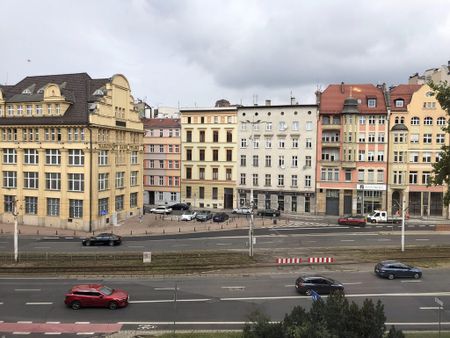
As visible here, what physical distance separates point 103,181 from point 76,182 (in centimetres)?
380

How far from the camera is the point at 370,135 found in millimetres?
70000

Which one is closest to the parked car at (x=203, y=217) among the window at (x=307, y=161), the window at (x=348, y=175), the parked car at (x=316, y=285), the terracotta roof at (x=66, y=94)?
the window at (x=307, y=161)

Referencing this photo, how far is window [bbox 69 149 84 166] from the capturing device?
56469 mm

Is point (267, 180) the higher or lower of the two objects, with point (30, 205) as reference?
higher

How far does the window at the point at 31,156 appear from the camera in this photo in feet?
194

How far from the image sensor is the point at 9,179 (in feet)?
200

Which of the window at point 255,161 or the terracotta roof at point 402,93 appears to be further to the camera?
the window at point 255,161

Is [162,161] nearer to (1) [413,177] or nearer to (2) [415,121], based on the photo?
(1) [413,177]

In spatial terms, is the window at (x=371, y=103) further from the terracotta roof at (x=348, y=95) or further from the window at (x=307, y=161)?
the window at (x=307, y=161)

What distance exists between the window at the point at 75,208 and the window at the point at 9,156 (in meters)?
11.3

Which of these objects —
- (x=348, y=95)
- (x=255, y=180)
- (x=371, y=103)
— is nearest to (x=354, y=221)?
(x=255, y=180)

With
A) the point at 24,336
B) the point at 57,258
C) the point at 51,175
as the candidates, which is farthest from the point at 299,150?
the point at 24,336

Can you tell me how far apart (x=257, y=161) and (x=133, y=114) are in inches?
918

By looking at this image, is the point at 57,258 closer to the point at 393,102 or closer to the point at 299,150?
the point at 299,150
